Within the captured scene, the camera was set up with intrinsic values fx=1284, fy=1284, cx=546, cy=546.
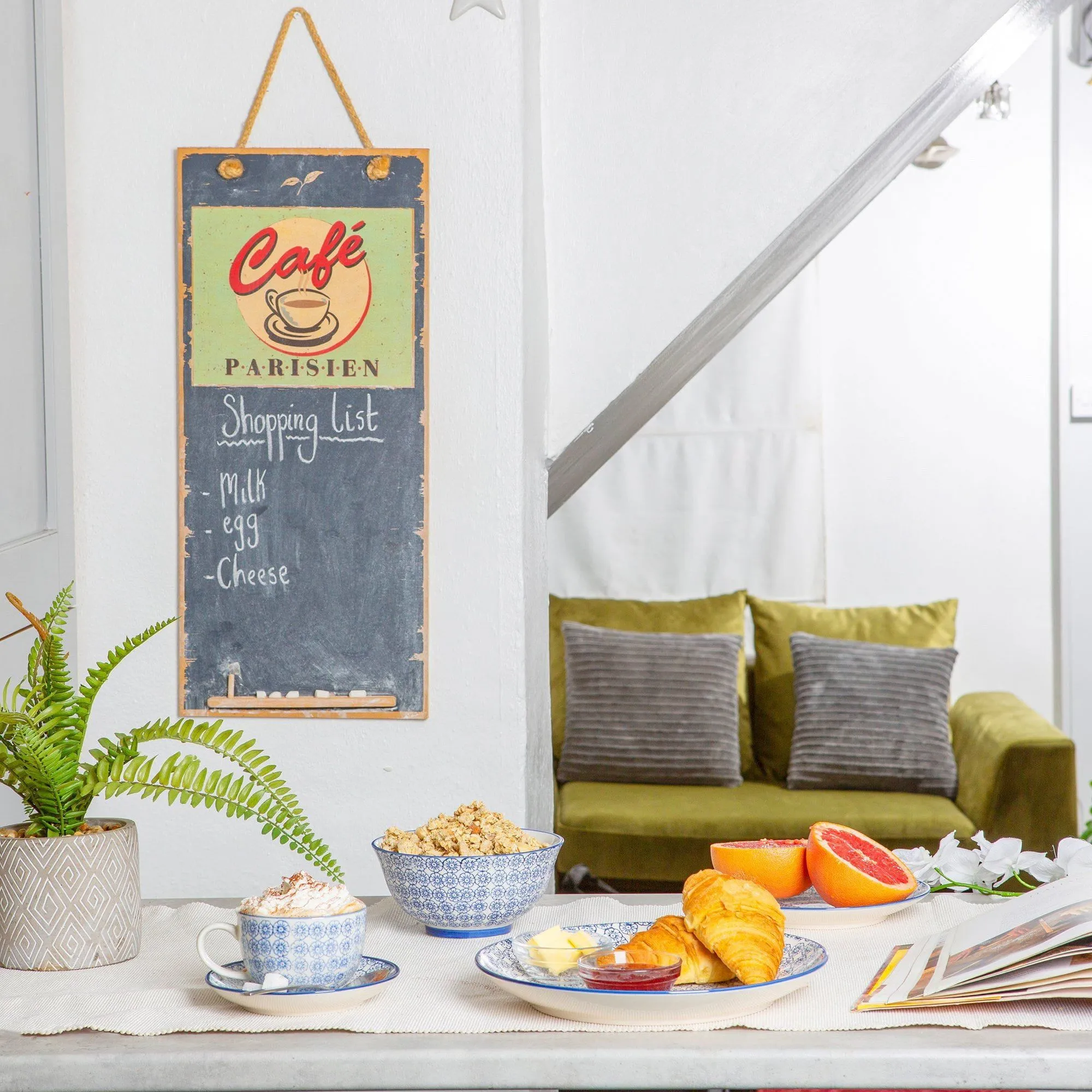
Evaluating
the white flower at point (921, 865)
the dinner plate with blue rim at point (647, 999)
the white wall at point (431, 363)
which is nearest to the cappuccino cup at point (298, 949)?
the dinner plate with blue rim at point (647, 999)

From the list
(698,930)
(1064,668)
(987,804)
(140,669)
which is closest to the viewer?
(698,930)

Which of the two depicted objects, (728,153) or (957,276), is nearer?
(728,153)

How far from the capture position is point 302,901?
91cm

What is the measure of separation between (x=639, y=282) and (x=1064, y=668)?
8.39ft

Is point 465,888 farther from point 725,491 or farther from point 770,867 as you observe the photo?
point 725,491

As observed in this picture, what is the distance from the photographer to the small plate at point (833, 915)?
1.08m

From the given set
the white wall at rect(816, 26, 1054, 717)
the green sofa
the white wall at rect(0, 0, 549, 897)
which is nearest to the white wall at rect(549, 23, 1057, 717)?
the white wall at rect(816, 26, 1054, 717)

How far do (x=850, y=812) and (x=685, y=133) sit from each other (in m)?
1.82

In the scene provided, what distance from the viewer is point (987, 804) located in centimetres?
301

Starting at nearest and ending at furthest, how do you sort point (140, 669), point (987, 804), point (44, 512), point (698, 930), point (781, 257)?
1. point (698, 930)
2. point (44, 512)
3. point (140, 669)
4. point (781, 257)
5. point (987, 804)

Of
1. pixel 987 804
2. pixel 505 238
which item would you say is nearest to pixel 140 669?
pixel 505 238

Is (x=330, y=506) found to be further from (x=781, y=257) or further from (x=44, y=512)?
(x=781, y=257)

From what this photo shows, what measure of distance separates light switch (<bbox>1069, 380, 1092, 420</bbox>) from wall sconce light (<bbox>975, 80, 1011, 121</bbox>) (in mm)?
810

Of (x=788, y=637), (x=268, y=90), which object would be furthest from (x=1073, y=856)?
(x=788, y=637)
